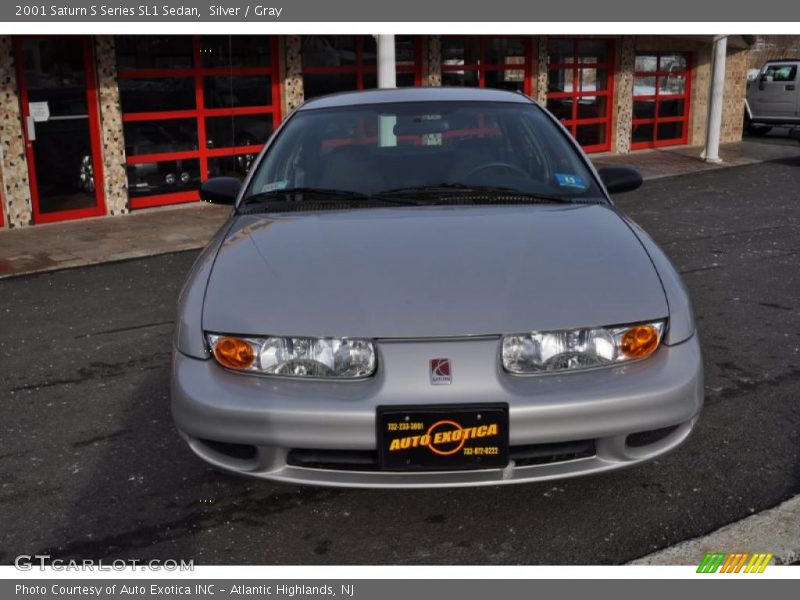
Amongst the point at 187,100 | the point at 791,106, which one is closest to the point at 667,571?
the point at 187,100

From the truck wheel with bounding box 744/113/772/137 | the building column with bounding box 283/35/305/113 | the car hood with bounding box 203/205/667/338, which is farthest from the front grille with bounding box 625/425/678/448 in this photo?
the truck wheel with bounding box 744/113/772/137

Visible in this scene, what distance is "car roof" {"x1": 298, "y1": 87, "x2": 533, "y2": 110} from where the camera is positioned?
14.7 ft

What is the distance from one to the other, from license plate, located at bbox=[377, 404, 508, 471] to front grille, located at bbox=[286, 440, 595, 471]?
0.22 ft

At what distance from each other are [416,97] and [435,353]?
211cm

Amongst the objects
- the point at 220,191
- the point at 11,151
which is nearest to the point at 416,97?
the point at 220,191

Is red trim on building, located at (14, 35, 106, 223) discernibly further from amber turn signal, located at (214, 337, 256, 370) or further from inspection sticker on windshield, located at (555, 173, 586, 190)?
amber turn signal, located at (214, 337, 256, 370)

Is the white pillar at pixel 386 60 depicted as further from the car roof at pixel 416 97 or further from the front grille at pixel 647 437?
the front grille at pixel 647 437

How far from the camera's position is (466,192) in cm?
385

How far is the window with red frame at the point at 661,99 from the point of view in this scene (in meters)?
18.9

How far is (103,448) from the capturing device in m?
4.04

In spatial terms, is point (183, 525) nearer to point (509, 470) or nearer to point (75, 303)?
point (509, 470)

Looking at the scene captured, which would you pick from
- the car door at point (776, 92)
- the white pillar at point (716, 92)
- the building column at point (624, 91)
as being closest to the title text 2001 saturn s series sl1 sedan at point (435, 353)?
the white pillar at point (716, 92)

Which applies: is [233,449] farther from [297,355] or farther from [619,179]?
[619,179]
